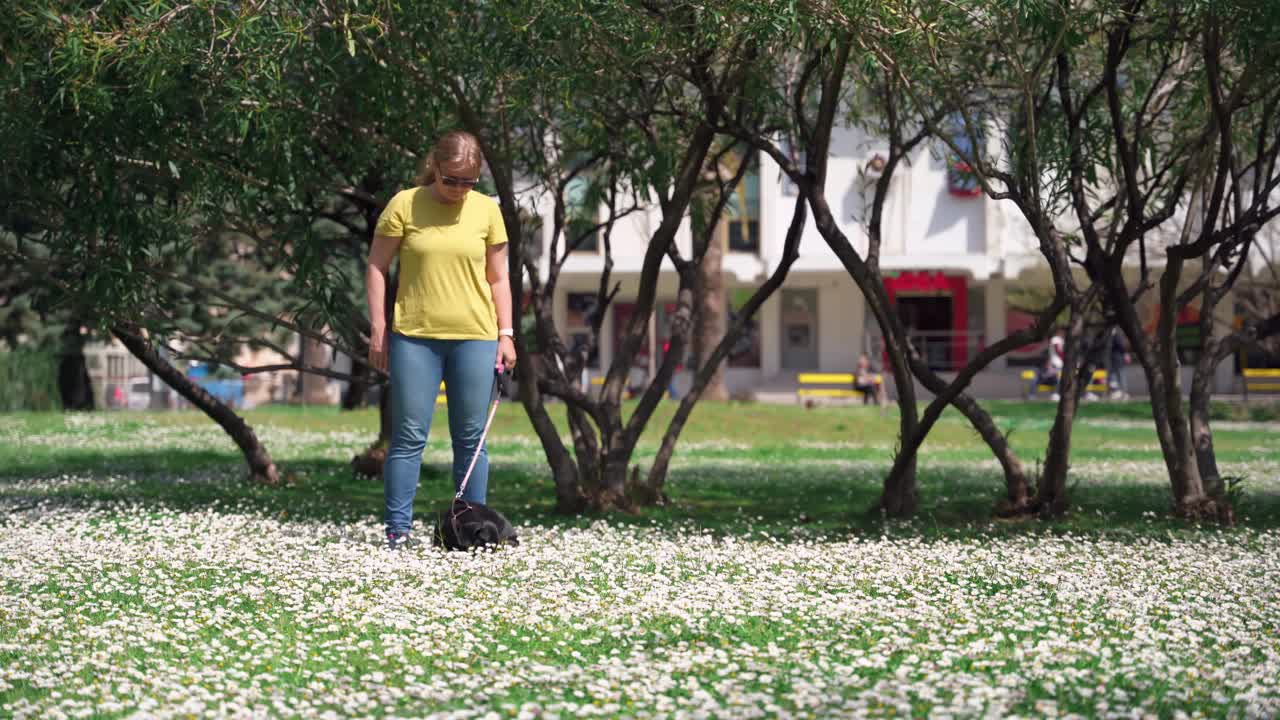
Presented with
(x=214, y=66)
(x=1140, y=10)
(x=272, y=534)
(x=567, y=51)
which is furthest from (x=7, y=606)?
(x=1140, y=10)

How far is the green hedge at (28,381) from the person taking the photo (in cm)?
2862

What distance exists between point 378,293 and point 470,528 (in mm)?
1279

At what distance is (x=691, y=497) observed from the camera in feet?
42.2

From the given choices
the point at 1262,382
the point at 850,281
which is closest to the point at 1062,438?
the point at 1262,382

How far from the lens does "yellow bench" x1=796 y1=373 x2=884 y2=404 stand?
38688 millimetres

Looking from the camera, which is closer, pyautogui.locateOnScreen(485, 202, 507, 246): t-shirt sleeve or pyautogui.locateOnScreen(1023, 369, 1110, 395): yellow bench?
pyautogui.locateOnScreen(485, 202, 507, 246): t-shirt sleeve

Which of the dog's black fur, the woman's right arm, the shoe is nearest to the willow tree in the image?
the woman's right arm

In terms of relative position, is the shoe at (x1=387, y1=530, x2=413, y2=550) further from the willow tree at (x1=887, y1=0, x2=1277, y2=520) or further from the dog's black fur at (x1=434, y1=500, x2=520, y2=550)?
the willow tree at (x1=887, y1=0, x2=1277, y2=520)

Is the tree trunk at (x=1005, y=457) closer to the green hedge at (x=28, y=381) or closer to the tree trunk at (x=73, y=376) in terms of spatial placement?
the green hedge at (x=28, y=381)

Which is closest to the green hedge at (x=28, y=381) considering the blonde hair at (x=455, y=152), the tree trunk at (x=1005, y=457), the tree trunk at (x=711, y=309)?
the tree trunk at (x=711, y=309)

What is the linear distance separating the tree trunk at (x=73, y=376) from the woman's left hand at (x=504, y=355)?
25440 millimetres

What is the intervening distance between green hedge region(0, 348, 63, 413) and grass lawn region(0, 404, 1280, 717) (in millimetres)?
17418

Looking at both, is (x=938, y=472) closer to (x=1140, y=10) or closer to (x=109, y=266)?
(x=1140, y=10)

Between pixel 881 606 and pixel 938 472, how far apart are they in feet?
34.7
